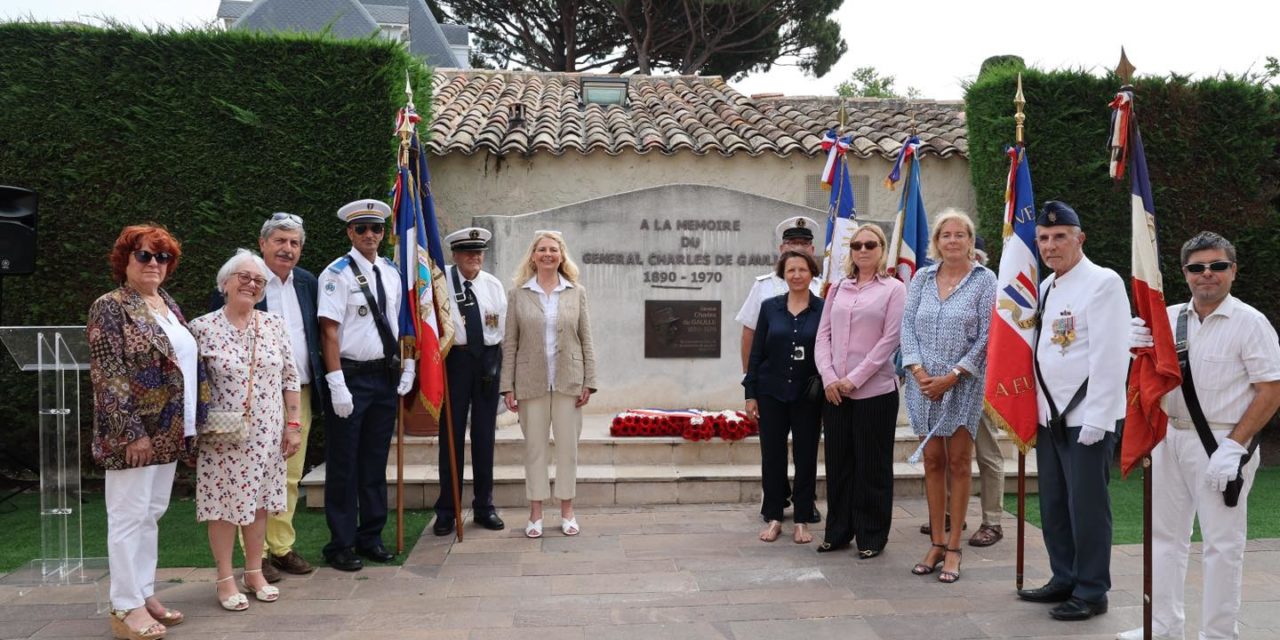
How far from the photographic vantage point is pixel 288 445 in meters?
4.85

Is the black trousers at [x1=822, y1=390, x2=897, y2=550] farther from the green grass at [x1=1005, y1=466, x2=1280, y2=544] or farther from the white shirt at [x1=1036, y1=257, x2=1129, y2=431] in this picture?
the green grass at [x1=1005, y1=466, x2=1280, y2=544]

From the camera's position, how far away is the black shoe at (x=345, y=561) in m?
5.40

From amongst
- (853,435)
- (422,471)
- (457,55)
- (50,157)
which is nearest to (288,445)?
(422,471)

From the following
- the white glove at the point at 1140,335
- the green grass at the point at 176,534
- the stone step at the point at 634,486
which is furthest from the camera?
the stone step at the point at 634,486

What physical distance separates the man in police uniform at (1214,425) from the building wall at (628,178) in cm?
650

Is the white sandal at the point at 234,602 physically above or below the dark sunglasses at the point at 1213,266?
below

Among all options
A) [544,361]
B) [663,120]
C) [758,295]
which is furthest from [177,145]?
[663,120]

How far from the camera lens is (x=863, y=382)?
17.8 feet

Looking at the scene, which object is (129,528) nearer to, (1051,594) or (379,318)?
(379,318)

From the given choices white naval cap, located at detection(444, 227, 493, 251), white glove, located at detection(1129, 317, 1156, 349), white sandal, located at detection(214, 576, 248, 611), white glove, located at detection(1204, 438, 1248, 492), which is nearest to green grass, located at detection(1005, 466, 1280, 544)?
white glove, located at detection(1204, 438, 1248, 492)

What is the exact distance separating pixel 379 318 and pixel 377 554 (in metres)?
1.49

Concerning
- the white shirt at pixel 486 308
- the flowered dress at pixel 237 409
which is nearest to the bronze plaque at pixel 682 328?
the white shirt at pixel 486 308

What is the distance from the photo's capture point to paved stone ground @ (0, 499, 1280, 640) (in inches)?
172

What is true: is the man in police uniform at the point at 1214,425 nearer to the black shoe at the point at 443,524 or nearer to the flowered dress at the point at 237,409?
the flowered dress at the point at 237,409
